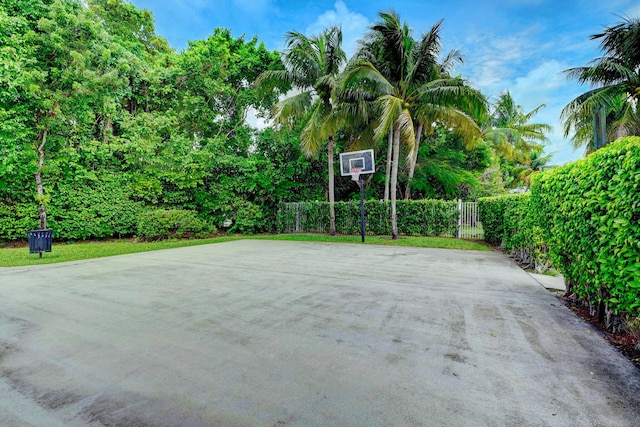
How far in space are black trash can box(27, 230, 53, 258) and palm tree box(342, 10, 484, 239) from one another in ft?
31.5

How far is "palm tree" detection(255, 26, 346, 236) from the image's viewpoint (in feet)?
37.8

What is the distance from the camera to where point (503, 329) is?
2910 mm

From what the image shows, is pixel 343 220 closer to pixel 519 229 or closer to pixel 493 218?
pixel 493 218

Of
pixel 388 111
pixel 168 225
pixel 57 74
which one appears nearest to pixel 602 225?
pixel 388 111

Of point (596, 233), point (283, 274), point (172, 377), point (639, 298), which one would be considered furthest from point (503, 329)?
point (283, 274)

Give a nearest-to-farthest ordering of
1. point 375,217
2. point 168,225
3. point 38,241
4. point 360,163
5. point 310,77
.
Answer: point 38,241 → point 360,163 → point 168,225 → point 310,77 → point 375,217

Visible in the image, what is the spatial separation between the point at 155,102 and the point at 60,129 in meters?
3.99

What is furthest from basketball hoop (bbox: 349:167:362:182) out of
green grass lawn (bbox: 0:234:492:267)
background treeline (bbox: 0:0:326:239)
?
background treeline (bbox: 0:0:326:239)

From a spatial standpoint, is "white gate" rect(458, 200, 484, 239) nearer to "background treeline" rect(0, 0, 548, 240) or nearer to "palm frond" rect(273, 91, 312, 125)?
"background treeline" rect(0, 0, 548, 240)

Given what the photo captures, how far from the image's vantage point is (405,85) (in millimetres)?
10812

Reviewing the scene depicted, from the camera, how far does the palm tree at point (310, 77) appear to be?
453 inches

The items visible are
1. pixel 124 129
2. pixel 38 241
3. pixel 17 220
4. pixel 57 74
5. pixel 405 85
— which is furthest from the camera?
pixel 124 129

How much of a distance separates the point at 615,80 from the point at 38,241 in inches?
833

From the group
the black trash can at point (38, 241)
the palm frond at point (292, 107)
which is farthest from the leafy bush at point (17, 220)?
the palm frond at point (292, 107)
